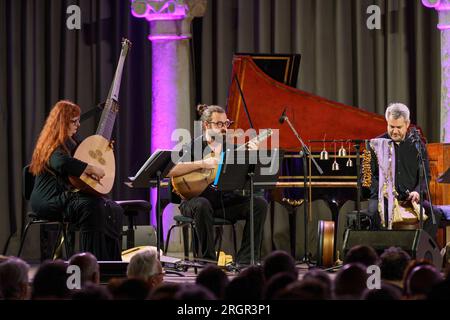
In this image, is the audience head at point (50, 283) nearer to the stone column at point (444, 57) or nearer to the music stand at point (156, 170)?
the music stand at point (156, 170)

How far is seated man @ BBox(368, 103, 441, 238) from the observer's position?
694 cm

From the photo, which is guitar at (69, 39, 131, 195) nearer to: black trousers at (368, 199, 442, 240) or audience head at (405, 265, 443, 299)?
black trousers at (368, 199, 442, 240)

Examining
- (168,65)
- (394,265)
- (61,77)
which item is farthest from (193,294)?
(61,77)

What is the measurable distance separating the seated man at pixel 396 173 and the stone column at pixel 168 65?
2864mm

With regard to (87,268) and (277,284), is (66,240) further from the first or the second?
(277,284)

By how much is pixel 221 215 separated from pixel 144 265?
3.14 metres

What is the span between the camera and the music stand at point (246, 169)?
655 cm

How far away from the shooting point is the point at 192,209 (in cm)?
733

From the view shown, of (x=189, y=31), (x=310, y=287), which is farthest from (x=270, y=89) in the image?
(x=310, y=287)

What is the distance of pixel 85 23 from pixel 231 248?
311cm

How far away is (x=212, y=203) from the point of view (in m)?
7.53

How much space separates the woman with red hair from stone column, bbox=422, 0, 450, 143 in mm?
3949

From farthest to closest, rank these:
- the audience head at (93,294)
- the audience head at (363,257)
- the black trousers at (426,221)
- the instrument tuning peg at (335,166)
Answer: the instrument tuning peg at (335,166)
the black trousers at (426,221)
the audience head at (363,257)
the audience head at (93,294)

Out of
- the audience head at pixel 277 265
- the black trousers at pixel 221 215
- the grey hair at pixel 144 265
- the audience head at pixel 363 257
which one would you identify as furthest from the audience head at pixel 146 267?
the black trousers at pixel 221 215
